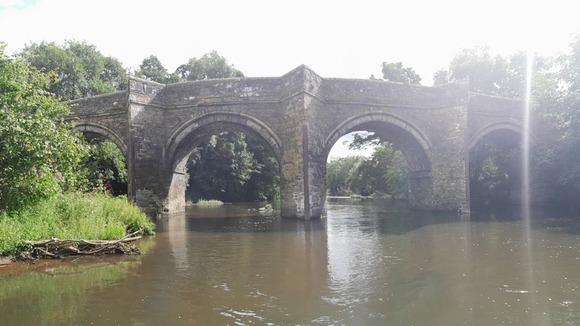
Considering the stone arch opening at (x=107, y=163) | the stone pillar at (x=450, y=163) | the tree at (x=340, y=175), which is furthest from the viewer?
the tree at (x=340, y=175)

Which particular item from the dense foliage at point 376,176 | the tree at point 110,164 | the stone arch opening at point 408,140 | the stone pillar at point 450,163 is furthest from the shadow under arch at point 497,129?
the tree at point 110,164

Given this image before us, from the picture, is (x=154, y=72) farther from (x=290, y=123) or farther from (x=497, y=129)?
(x=497, y=129)

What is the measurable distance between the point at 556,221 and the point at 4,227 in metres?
15.4

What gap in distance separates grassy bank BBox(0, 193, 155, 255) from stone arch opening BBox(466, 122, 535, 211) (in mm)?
18336

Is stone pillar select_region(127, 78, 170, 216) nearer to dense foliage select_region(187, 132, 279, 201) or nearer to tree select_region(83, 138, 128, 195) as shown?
tree select_region(83, 138, 128, 195)

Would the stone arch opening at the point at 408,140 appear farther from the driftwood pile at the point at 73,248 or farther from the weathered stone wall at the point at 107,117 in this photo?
the driftwood pile at the point at 73,248

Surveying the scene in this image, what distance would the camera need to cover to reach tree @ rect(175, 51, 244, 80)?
112 feet

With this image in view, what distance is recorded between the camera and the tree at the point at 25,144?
738cm

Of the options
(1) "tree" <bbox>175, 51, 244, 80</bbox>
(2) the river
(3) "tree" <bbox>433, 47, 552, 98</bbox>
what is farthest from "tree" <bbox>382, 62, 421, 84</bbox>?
(2) the river

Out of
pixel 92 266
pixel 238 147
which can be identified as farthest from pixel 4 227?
pixel 238 147

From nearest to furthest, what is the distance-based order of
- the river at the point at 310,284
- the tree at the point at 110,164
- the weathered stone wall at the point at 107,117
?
the river at the point at 310,284 → the weathered stone wall at the point at 107,117 → the tree at the point at 110,164

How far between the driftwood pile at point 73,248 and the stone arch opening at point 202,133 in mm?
8284

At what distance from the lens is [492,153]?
74.3ft

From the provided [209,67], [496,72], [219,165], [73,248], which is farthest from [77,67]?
[496,72]
